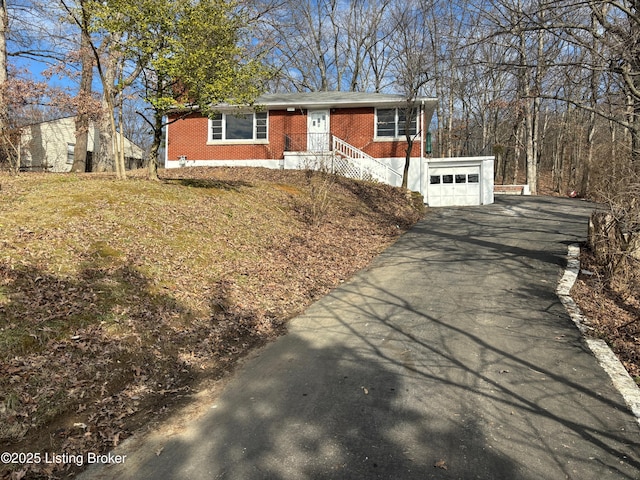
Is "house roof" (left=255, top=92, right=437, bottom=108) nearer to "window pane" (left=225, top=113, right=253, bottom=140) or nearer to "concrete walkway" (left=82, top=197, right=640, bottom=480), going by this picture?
"window pane" (left=225, top=113, right=253, bottom=140)

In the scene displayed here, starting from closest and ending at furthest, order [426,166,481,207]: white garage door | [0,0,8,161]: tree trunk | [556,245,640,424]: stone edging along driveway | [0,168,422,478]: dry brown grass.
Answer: [0,168,422,478]: dry brown grass → [556,245,640,424]: stone edging along driveway → [0,0,8,161]: tree trunk → [426,166,481,207]: white garage door

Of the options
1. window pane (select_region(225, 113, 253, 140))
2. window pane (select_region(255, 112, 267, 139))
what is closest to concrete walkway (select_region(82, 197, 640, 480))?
window pane (select_region(255, 112, 267, 139))

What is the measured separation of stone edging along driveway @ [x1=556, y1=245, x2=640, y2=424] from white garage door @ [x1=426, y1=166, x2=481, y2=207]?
1301cm

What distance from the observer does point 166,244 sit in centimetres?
665

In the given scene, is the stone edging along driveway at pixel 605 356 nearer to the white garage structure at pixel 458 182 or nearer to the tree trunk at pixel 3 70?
the white garage structure at pixel 458 182

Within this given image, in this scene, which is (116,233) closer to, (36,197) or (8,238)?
(8,238)

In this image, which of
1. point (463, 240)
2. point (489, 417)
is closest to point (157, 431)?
point (489, 417)

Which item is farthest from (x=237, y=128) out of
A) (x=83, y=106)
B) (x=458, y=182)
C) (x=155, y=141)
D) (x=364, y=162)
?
(x=458, y=182)

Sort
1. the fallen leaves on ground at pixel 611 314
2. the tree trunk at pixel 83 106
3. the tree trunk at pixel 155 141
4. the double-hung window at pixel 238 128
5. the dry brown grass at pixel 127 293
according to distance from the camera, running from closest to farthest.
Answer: the dry brown grass at pixel 127 293
the fallen leaves on ground at pixel 611 314
the tree trunk at pixel 155 141
the tree trunk at pixel 83 106
the double-hung window at pixel 238 128

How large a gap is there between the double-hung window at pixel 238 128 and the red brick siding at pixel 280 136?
0.34 metres

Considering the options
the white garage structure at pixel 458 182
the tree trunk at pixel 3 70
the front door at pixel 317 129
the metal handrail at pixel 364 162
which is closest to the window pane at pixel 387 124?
the metal handrail at pixel 364 162

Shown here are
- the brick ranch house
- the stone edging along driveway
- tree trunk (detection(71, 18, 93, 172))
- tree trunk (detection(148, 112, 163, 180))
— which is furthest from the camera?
the brick ranch house

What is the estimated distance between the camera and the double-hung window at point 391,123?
19391 millimetres

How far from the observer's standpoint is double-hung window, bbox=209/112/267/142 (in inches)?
781
